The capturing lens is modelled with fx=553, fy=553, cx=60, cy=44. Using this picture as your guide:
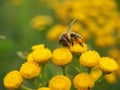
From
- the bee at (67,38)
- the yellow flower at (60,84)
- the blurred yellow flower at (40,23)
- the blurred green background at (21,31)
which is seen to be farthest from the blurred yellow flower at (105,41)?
the yellow flower at (60,84)

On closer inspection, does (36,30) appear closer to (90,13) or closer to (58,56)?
(90,13)

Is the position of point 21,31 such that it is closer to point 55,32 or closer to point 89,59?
point 55,32

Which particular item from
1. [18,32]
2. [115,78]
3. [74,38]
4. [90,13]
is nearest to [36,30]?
[18,32]

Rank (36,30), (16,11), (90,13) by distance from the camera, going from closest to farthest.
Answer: (90,13)
(36,30)
(16,11)

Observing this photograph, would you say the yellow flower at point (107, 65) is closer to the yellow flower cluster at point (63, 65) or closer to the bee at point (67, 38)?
the yellow flower cluster at point (63, 65)

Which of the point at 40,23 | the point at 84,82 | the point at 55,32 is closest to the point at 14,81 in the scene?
the point at 84,82

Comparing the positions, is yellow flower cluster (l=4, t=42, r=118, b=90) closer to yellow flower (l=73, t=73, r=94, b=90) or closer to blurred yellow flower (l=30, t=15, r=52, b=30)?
yellow flower (l=73, t=73, r=94, b=90)

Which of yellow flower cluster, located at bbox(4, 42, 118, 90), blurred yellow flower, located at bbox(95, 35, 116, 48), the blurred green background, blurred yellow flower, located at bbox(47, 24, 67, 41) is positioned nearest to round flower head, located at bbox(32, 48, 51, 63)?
yellow flower cluster, located at bbox(4, 42, 118, 90)
